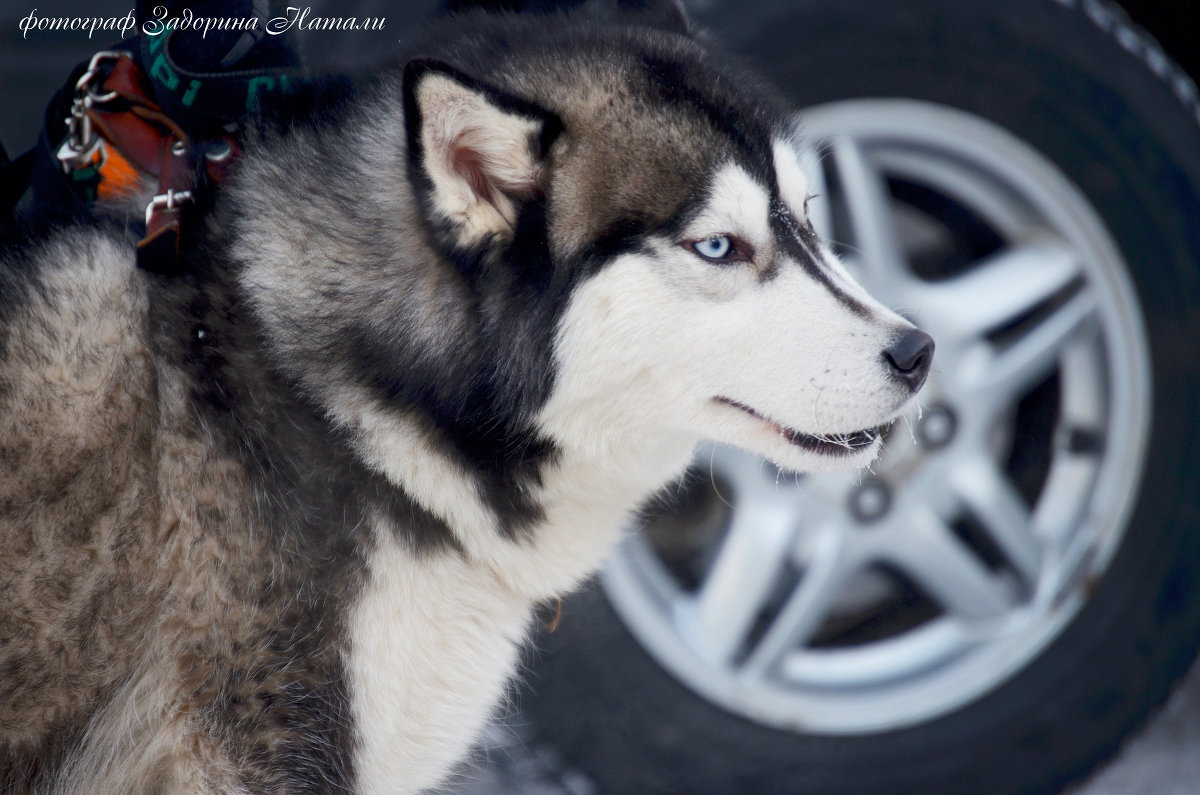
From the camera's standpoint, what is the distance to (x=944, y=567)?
8.87 feet

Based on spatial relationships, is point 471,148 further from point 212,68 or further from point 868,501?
point 868,501

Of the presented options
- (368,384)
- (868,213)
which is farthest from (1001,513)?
(368,384)

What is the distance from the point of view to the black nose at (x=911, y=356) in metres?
1.78

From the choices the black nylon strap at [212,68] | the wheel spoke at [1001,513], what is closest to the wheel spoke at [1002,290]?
the wheel spoke at [1001,513]

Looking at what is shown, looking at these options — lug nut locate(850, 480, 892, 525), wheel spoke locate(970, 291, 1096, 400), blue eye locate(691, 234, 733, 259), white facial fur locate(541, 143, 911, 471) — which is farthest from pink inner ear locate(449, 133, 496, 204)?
wheel spoke locate(970, 291, 1096, 400)

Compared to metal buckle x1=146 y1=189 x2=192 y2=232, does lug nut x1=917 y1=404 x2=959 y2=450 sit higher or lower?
lower

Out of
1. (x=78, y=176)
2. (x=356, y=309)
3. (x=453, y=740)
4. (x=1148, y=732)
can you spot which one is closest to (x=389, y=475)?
(x=356, y=309)

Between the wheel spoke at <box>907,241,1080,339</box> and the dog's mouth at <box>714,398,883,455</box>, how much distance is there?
81cm

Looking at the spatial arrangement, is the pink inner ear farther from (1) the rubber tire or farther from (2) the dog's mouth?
(1) the rubber tire

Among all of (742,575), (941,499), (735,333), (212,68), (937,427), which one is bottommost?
(742,575)

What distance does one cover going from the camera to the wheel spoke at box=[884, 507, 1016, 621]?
106 inches

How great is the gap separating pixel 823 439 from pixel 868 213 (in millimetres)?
871

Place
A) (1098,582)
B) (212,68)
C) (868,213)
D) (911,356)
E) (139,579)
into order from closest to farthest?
(139,579) < (911,356) < (212,68) < (868,213) < (1098,582)

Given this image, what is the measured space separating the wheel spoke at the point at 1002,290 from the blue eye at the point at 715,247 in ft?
3.30
